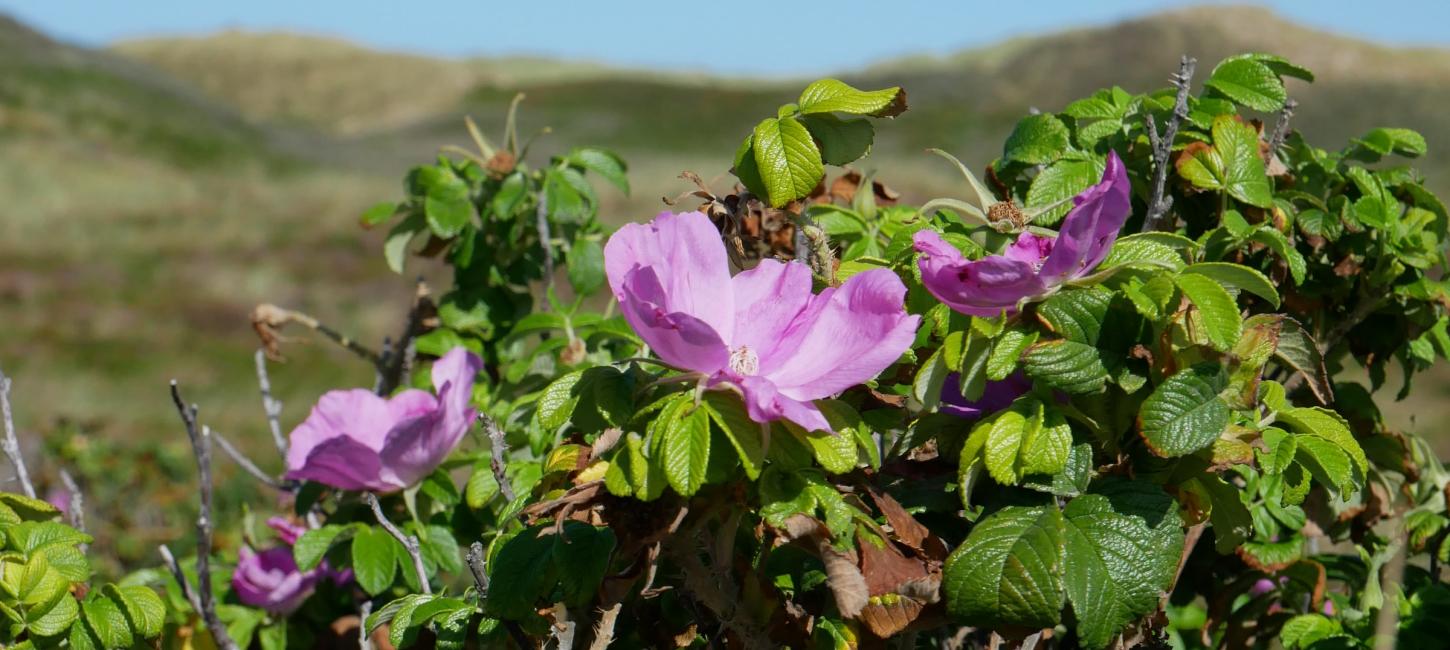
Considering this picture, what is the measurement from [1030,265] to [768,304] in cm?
20

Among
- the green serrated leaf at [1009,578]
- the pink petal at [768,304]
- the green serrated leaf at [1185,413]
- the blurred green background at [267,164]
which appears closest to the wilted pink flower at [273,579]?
the blurred green background at [267,164]

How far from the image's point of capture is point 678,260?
95cm

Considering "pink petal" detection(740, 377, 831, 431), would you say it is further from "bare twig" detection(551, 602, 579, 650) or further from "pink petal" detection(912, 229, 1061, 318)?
"bare twig" detection(551, 602, 579, 650)

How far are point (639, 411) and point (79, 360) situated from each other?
14.1m

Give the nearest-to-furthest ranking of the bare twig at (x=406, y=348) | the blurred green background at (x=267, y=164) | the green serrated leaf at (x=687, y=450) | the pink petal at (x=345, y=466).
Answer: the green serrated leaf at (x=687, y=450)
the pink petal at (x=345, y=466)
the bare twig at (x=406, y=348)
the blurred green background at (x=267, y=164)

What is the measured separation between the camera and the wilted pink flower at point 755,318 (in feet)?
2.82

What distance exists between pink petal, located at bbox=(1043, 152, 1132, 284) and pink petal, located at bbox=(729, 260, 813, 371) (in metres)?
0.18

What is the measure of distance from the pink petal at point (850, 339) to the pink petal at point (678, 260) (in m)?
0.07

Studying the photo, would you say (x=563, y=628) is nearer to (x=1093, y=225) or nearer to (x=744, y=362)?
(x=744, y=362)

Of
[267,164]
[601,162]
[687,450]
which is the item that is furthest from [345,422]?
[267,164]

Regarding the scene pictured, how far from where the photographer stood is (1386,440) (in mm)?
1647

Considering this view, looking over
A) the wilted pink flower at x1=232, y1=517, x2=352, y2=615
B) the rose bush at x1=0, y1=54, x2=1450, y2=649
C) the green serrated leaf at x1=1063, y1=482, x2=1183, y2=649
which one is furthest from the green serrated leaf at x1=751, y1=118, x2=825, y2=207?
the wilted pink flower at x1=232, y1=517, x2=352, y2=615

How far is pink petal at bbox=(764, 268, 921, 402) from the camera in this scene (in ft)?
2.90

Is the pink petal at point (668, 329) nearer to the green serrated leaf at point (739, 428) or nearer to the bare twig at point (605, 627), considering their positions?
the green serrated leaf at point (739, 428)
